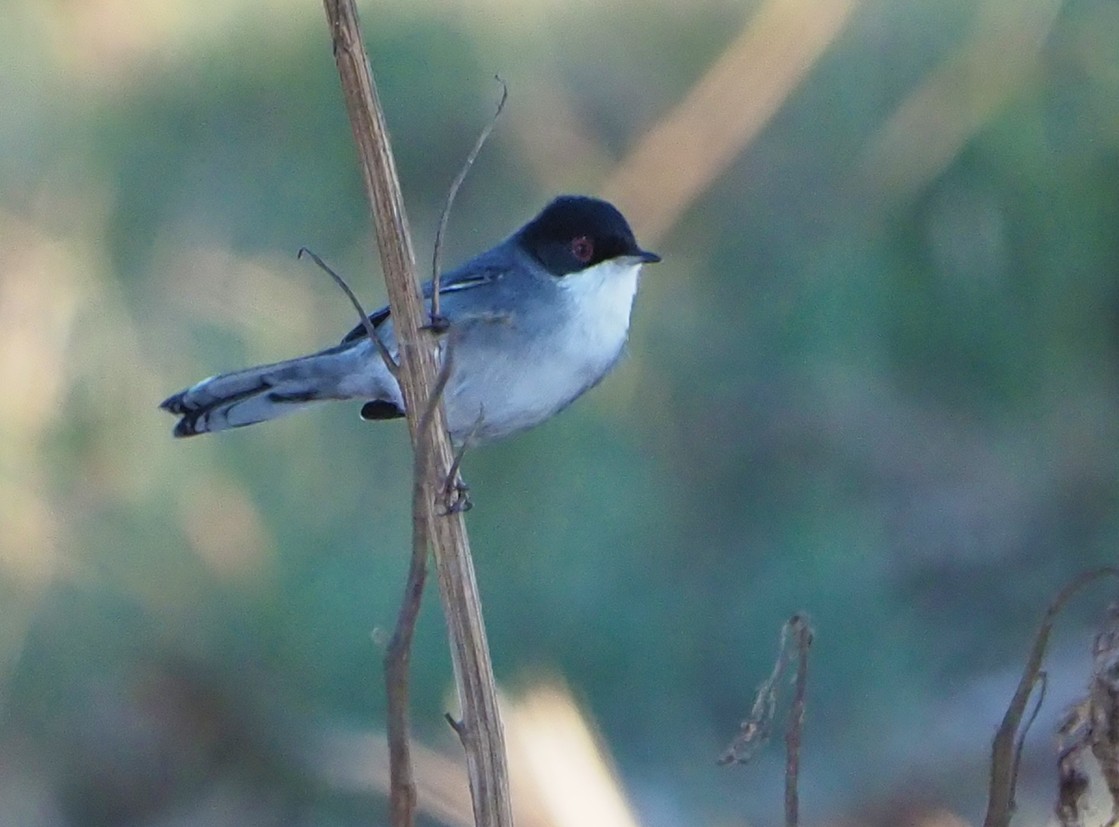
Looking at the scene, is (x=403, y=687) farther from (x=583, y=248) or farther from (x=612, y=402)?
Answer: (x=612, y=402)

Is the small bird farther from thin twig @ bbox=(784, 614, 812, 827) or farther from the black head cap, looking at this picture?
thin twig @ bbox=(784, 614, 812, 827)

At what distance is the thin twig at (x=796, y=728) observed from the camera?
88 cm

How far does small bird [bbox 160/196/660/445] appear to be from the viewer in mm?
2359

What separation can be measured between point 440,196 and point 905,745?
1803mm

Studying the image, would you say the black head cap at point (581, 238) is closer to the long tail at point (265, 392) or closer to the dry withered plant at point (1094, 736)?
the long tail at point (265, 392)

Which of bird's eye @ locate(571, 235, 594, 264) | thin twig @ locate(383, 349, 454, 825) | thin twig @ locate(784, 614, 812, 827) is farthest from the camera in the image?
bird's eye @ locate(571, 235, 594, 264)

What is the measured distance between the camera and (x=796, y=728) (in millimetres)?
937

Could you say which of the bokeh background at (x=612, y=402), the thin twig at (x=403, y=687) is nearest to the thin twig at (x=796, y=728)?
the thin twig at (x=403, y=687)

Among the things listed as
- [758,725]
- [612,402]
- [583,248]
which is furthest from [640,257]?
[758,725]

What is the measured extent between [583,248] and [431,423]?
65.2 inches

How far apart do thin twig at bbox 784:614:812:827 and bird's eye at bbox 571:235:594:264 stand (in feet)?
5.24

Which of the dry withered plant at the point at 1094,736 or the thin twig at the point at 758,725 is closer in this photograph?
the dry withered plant at the point at 1094,736

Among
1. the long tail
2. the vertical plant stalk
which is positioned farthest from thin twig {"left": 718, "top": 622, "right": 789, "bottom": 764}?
the long tail

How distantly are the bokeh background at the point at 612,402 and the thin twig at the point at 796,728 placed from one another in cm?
217
